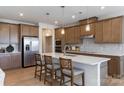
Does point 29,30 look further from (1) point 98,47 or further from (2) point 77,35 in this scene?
(1) point 98,47

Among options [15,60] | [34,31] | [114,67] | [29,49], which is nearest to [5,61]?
[15,60]

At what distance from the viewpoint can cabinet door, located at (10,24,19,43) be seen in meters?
6.00

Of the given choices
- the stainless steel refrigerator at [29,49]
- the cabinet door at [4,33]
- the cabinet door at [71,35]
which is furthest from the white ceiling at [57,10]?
the stainless steel refrigerator at [29,49]

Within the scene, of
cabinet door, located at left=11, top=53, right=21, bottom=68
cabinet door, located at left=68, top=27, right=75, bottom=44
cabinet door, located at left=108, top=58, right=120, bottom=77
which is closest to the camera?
cabinet door, located at left=108, top=58, right=120, bottom=77

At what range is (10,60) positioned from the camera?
226 inches

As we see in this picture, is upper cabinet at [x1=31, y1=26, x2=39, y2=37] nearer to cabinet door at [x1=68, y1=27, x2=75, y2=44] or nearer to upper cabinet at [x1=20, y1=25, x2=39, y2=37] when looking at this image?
upper cabinet at [x1=20, y1=25, x2=39, y2=37]

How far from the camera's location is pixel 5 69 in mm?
5617

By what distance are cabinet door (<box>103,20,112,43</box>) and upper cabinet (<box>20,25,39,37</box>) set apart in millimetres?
3770

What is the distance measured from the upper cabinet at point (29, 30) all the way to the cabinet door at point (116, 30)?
4.15 m

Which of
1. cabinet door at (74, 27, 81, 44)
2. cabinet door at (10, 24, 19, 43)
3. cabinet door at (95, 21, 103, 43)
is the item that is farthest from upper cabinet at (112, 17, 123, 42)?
cabinet door at (10, 24, 19, 43)

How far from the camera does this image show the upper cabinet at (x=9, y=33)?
18.7ft

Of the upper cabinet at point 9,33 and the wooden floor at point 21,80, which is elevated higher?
the upper cabinet at point 9,33

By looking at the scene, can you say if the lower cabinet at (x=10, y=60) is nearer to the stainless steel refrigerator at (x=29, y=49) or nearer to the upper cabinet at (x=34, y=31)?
the stainless steel refrigerator at (x=29, y=49)
